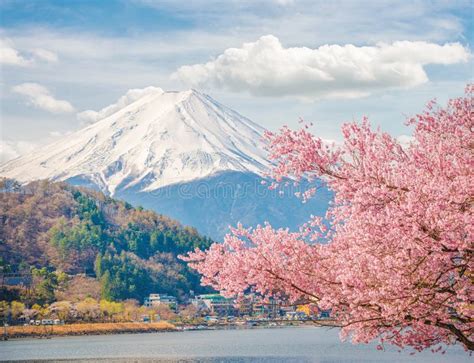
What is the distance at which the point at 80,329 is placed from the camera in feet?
424

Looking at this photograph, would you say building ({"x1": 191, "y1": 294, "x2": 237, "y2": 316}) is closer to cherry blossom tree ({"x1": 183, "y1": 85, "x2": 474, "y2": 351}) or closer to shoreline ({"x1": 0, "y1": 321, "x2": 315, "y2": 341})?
shoreline ({"x1": 0, "y1": 321, "x2": 315, "y2": 341})

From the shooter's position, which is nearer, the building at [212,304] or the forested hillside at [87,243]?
the forested hillside at [87,243]

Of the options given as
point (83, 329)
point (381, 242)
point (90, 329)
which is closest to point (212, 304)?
point (90, 329)

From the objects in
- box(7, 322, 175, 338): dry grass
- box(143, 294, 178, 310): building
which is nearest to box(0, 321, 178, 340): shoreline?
box(7, 322, 175, 338): dry grass

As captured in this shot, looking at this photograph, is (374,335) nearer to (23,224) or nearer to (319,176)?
(319,176)

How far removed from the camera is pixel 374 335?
42.1 ft

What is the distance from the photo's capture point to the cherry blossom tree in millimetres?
10539

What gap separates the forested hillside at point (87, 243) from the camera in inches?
6393

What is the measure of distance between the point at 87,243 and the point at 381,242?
550 ft

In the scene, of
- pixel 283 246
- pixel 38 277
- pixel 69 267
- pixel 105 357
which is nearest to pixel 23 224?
pixel 69 267

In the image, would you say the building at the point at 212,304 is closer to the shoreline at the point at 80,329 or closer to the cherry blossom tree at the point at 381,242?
the shoreline at the point at 80,329

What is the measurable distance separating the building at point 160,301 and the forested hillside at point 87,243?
2005mm

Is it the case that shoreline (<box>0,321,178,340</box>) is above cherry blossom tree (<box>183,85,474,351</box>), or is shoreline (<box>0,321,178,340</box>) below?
below

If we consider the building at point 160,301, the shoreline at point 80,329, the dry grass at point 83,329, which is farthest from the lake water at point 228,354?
the building at point 160,301
